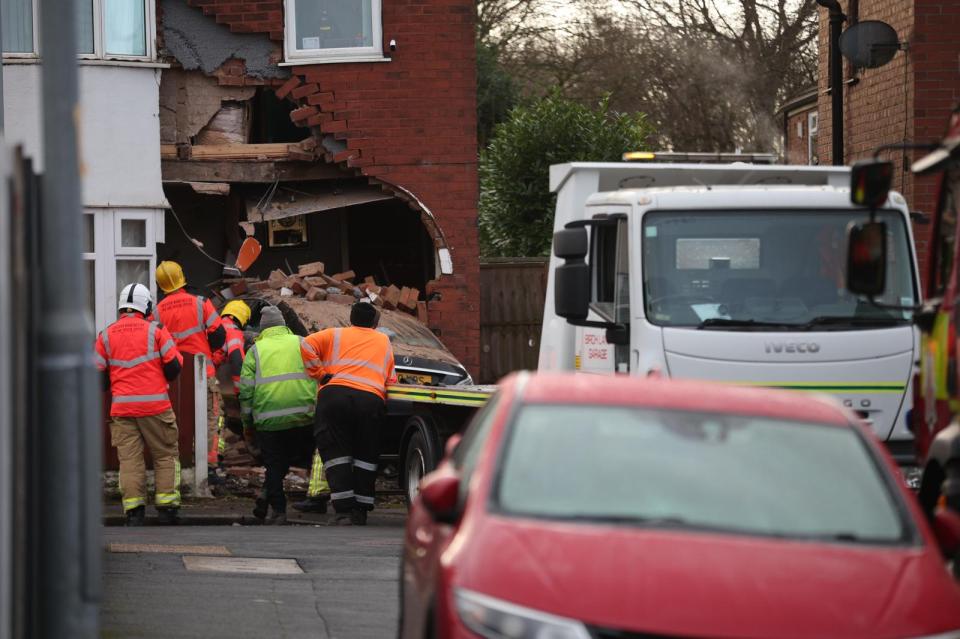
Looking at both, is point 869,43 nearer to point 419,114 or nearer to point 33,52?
point 419,114

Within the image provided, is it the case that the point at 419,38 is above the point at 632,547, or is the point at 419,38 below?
above

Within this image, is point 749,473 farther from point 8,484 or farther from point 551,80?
point 551,80

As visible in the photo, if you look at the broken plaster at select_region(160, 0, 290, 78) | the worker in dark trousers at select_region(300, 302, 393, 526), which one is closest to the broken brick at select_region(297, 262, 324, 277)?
the broken plaster at select_region(160, 0, 290, 78)

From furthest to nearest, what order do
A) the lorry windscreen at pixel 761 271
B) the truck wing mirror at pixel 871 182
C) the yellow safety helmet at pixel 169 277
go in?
the yellow safety helmet at pixel 169 277, the lorry windscreen at pixel 761 271, the truck wing mirror at pixel 871 182

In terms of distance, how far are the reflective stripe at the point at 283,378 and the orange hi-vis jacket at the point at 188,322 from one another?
1.91 metres

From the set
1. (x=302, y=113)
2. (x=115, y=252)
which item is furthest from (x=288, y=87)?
(x=115, y=252)

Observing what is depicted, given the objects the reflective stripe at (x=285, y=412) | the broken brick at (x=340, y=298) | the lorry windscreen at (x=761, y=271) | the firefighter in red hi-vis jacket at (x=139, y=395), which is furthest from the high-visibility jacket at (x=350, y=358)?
the broken brick at (x=340, y=298)

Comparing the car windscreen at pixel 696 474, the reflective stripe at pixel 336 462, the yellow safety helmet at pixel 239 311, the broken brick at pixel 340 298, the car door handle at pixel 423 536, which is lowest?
the reflective stripe at pixel 336 462

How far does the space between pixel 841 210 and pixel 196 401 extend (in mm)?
6846

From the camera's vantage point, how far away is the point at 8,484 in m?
5.39

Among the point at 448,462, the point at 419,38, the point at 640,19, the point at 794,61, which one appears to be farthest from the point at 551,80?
the point at 448,462

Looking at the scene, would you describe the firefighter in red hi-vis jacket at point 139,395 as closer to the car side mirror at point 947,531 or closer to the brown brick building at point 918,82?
the brown brick building at point 918,82

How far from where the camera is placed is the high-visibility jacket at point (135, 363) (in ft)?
40.7

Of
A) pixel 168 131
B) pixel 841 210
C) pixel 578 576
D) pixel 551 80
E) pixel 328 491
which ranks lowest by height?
pixel 328 491
